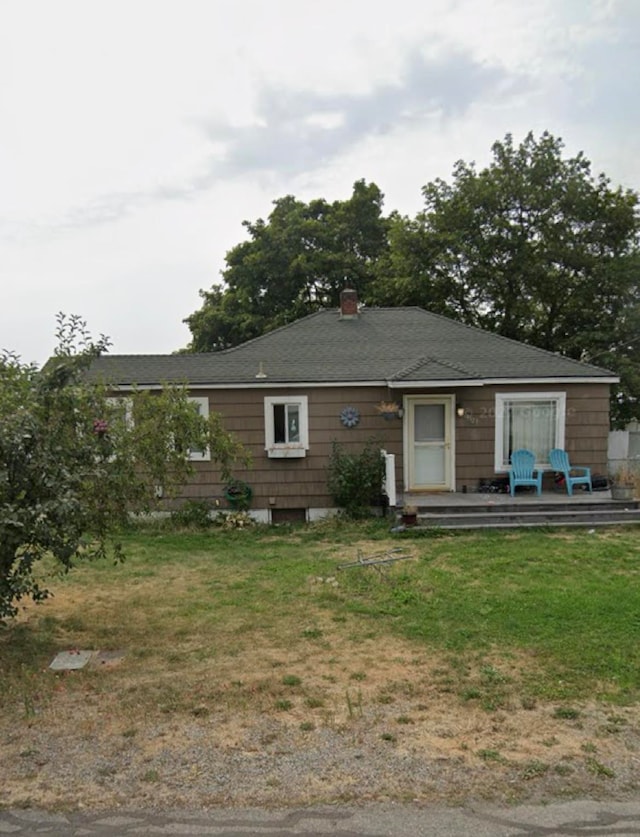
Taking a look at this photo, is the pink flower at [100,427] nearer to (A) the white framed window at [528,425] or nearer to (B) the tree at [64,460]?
(B) the tree at [64,460]

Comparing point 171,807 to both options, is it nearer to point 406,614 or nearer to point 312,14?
point 406,614

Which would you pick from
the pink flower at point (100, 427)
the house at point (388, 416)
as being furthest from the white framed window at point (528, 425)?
the pink flower at point (100, 427)

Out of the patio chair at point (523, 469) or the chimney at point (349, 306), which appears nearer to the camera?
the patio chair at point (523, 469)

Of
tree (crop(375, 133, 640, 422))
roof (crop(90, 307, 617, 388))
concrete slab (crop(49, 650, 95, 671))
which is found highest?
tree (crop(375, 133, 640, 422))

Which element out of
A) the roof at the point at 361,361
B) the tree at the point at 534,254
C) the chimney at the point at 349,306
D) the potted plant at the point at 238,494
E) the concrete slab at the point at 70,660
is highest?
the tree at the point at 534,254

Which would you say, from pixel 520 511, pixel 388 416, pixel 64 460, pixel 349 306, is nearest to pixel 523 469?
pixel 520 511

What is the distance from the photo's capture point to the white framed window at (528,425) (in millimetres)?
11477

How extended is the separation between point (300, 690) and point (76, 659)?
80.6 inches

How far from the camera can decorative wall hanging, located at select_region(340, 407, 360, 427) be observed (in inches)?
446

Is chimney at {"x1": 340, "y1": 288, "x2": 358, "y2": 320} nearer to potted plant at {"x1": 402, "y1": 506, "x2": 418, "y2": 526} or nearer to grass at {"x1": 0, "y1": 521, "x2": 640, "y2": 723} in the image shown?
potted plant at {"x1": 402, "y1": 506, "x2": 418, "y2": 526}

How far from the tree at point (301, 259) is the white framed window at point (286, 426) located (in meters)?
12.7

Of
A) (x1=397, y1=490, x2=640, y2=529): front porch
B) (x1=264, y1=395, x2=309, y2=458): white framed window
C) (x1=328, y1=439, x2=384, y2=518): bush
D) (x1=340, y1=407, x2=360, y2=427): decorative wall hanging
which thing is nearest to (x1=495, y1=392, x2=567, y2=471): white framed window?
(x1=397, y1=490, x2=640, y2=529): front porch

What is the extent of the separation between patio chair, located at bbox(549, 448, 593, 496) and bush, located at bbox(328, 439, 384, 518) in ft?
11.3

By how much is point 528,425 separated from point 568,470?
3.72ft
